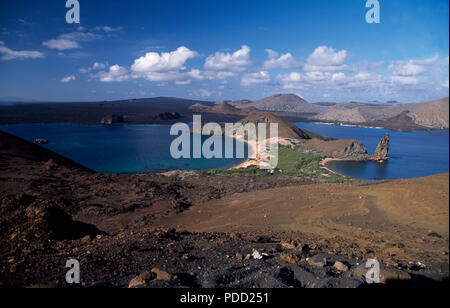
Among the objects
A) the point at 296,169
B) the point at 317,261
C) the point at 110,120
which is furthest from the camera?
the point at 110,120

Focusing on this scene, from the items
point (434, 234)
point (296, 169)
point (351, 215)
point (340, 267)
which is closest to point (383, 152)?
point (296, 169)

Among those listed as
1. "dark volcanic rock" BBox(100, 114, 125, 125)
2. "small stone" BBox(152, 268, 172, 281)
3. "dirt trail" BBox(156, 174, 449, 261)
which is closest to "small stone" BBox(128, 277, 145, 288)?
"small stone" BBox(152, 268, 172, 281)

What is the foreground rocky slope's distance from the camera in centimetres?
368

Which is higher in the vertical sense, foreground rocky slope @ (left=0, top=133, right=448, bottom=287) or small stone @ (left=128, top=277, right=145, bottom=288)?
small stone @ (left=128, top=277, right=145, bottom=288)

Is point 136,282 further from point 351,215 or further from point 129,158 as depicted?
point 129,158

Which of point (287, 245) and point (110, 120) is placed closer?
point (287, 245)

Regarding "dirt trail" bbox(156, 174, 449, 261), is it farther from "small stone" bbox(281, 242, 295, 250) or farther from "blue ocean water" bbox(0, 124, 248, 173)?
"blue ocean water" bbox(0, 124, 248, 173)

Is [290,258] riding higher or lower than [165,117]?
lower

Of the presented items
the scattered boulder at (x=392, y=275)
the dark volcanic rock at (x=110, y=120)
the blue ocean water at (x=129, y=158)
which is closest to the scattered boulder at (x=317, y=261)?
the scattered boulder at (x=392, y=275)

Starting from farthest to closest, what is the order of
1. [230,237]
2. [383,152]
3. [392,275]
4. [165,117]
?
1. [165,117]
2. [383,152]
3. [230,237]
4. [392,275]

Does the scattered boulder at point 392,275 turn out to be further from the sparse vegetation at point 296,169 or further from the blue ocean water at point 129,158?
the blue ocean water at point 129,158

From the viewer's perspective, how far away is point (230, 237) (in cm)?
652
